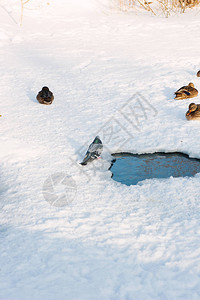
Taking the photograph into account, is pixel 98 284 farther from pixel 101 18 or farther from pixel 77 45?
pixel 101 18

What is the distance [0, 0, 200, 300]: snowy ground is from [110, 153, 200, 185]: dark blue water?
0.16 metres

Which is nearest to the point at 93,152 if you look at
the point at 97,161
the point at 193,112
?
the point at 97,161

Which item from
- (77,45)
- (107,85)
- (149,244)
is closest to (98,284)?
(149,244)

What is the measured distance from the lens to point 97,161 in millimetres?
6391

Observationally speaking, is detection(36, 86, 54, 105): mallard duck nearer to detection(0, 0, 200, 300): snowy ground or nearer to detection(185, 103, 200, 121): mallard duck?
detection(0, 0, 200, 300): snowy ground

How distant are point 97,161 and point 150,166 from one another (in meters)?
0.90

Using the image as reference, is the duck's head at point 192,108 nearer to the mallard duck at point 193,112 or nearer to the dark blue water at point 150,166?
the mallard duck at point 193,112

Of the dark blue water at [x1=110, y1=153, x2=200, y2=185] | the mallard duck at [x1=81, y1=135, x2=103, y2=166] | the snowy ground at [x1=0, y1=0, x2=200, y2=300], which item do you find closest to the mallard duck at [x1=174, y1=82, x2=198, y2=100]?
the snowy ground at [x1=0, y1=0, x2=200, y2=300]

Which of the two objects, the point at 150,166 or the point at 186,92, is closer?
the point at 150,166

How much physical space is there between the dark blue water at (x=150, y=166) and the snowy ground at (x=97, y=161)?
16 centimetres

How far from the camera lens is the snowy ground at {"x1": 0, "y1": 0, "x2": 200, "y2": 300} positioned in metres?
4.03

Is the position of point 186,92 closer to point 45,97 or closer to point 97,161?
point 97,161

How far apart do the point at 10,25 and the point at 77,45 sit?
3160 millimetres

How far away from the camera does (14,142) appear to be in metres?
7.02
